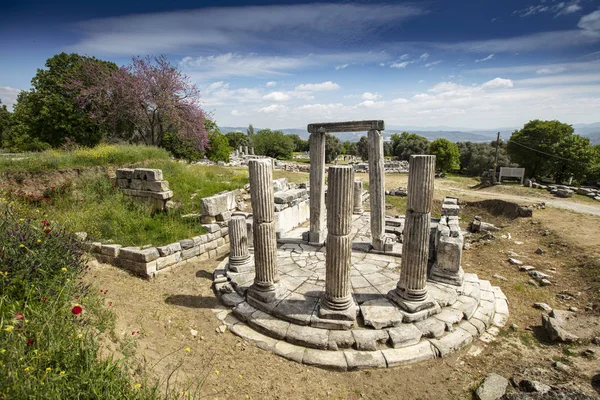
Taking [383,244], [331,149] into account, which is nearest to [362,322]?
[383,244]

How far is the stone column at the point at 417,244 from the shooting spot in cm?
546

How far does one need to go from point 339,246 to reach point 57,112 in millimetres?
19993

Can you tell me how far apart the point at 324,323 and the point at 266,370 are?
1.36 meters

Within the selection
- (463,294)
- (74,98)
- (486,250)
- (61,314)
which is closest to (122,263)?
(61,314)

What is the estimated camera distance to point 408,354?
5.13 m

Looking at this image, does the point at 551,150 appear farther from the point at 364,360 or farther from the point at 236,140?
the point at 236,140

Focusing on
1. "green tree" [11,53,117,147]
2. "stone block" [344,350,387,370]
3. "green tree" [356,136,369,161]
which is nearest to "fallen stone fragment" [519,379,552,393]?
"stone block" [344,350,387,370]

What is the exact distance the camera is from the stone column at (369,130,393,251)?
772cm

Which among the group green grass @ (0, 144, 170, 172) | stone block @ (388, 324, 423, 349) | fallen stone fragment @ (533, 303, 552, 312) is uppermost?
green grass @ (0, 144, 170, 172)

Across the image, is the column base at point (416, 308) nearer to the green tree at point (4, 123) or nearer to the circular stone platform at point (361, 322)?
the circular stone platform at point (361, 322)

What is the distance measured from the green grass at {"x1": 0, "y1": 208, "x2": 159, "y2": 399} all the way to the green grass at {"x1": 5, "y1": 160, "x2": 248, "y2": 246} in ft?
12.2

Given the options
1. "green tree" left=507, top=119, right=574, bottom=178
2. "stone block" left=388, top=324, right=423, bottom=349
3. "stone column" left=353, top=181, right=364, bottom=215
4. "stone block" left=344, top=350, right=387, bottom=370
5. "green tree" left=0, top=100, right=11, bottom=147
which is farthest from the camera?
"green tree" left=0, top=100, right=11, bottom=147

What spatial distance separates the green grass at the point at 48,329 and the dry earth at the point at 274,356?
45 cm

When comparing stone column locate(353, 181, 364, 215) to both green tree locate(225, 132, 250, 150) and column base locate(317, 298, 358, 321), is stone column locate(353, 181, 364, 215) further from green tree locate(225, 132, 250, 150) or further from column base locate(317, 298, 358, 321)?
green tree locate(225, 132, 250, 150)
